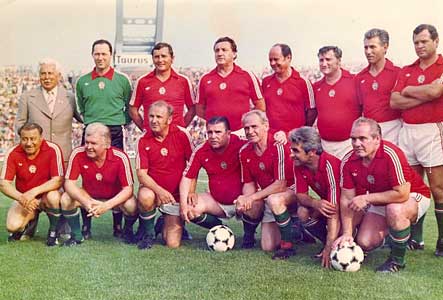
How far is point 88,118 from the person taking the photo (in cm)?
473

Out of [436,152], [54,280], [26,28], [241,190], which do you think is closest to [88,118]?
[26,28]

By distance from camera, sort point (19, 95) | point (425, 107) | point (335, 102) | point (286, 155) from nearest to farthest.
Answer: point (425, 107) < point (286, 155) < point (335, 102) < point (19, 95)

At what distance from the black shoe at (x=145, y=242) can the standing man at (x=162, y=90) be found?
3.14 ft

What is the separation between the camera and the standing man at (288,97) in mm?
4598

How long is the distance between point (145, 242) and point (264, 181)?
3.30 feet

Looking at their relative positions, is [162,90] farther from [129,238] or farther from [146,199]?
[129,238]

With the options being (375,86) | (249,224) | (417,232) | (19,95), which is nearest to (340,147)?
(375,86)

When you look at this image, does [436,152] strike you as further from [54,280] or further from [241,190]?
[54,280]

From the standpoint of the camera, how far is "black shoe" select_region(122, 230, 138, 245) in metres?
4.35

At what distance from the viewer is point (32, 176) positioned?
443cm

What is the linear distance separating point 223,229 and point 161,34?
1.47 metres

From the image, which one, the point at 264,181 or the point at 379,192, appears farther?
the point at 264,181

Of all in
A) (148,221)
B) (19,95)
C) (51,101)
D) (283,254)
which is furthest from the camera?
(19,95)

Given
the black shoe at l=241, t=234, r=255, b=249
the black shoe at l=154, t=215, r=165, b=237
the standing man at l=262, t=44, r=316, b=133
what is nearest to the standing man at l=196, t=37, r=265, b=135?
the standing man at l=262, t=44, r=316, b=133
